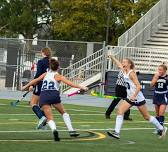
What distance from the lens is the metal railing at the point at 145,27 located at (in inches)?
1510

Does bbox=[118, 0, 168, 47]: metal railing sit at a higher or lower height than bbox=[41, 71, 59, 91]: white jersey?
higher

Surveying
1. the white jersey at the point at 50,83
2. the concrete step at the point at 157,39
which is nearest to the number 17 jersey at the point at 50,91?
the white jersey at the point at 50,83

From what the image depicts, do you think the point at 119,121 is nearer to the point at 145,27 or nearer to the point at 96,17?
the point at 145,27

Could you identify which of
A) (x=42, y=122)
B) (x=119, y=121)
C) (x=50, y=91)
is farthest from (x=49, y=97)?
(x=42, y=122)

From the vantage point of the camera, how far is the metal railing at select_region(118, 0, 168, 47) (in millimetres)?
38344

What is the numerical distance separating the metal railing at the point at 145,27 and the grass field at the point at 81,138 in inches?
769

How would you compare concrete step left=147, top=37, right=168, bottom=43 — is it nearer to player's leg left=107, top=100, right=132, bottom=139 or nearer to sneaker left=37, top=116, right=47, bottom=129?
sneaker left=37, top=116, right=47, bottom=129

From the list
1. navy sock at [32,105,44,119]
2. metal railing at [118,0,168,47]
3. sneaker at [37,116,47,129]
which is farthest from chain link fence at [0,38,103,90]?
sneaker at [37,116,47,129]

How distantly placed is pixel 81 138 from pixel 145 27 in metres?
27.5

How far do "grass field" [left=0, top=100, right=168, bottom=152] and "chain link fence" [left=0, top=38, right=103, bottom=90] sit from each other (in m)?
16.4

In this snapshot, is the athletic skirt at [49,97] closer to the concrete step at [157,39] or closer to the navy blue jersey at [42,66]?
the navy blue jersey at [42,66]

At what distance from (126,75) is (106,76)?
2088 centimetres

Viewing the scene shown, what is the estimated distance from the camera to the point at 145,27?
40156 mm

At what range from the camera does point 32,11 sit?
66.6 m
